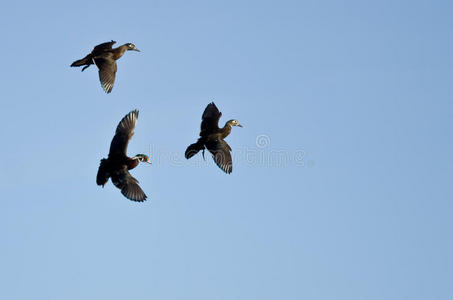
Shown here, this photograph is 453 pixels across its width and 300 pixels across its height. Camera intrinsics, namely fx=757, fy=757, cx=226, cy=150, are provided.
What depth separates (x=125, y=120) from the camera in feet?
75.7

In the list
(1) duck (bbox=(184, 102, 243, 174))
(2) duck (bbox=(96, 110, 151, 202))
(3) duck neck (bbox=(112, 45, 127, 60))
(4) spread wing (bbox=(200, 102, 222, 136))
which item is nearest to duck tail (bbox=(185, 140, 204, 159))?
(1) duck (bbox=(184, 102, 243, 174))

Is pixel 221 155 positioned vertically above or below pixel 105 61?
below

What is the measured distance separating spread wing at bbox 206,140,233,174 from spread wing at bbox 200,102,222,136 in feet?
1.92

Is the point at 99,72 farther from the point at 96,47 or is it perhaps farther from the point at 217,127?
the point at 217,127

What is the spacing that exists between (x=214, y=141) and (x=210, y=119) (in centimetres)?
96

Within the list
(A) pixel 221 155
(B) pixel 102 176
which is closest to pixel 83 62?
A: (B) pixel 102 176

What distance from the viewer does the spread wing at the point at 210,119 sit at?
24.9m

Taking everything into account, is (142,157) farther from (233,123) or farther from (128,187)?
(233,123)

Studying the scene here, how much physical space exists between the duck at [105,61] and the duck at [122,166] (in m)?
2.26

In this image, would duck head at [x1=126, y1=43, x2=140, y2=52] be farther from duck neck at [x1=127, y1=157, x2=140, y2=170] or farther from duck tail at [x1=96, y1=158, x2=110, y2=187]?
duck tail at [x1=96, y1=158, x2=110, y2=187]

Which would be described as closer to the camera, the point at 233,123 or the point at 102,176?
the point at 102,176

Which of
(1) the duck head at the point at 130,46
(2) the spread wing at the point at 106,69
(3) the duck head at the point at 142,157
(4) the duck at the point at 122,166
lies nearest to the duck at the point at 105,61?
(2) the spread wing at the point at 106,69

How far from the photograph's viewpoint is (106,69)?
2497 centimetres

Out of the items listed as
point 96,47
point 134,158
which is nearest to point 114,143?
point 134,158
